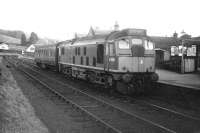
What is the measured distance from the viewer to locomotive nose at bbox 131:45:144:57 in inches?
560

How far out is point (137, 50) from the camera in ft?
47.0

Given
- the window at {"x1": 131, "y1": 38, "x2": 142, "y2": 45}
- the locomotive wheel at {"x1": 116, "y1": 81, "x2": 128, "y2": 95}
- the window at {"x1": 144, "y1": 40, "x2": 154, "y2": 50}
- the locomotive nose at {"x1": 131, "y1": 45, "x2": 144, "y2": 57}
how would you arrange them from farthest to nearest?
1. the window at {"x1": 144, "y1": 40, "x2": 154, "y2": 50}
2. the window at {"x1": 131, "y1": 38, "x2": 142, "y2": 45}
3. the locomotive nose at {"x1": 131, "y1": 45, "x2": 144, "y2": 57}
4. the locomotive wheel at {"x1": 116, "y1": 81, "x2": 128, "y2": 95}

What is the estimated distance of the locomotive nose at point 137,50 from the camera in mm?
14227

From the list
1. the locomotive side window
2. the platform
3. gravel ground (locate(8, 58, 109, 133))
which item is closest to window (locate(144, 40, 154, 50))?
the locomotive side window

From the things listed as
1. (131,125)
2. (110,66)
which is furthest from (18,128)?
(110,66)

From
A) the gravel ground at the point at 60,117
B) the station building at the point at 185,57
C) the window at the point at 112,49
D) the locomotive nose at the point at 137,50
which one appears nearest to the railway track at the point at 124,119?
the gravel ground at the point at 60,117

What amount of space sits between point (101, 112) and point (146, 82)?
4.93 m

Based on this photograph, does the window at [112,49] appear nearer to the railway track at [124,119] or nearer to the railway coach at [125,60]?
the railway coach at [125,60]

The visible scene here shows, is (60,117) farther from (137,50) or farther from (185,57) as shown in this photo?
(185,57)

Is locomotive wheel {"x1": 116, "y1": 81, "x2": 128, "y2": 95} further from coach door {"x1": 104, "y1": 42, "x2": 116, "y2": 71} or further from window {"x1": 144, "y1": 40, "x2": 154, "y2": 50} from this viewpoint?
window {"x1": 144, "y1": 40, "x2": 154, "y2": 50}

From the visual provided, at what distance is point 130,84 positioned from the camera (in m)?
14.1

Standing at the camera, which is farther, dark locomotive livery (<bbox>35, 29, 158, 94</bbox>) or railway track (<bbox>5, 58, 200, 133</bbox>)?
dark locomotive livery (<bbox>35, 29, 158, 94</bbox>)

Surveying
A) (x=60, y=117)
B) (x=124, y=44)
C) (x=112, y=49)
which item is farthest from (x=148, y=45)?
(x=60, y=117)

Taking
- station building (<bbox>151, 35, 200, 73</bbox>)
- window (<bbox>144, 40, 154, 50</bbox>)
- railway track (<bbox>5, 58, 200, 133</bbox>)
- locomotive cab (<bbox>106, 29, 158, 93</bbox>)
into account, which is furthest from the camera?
station building (<bbox>151, 35, 200, 73</bbox>)
